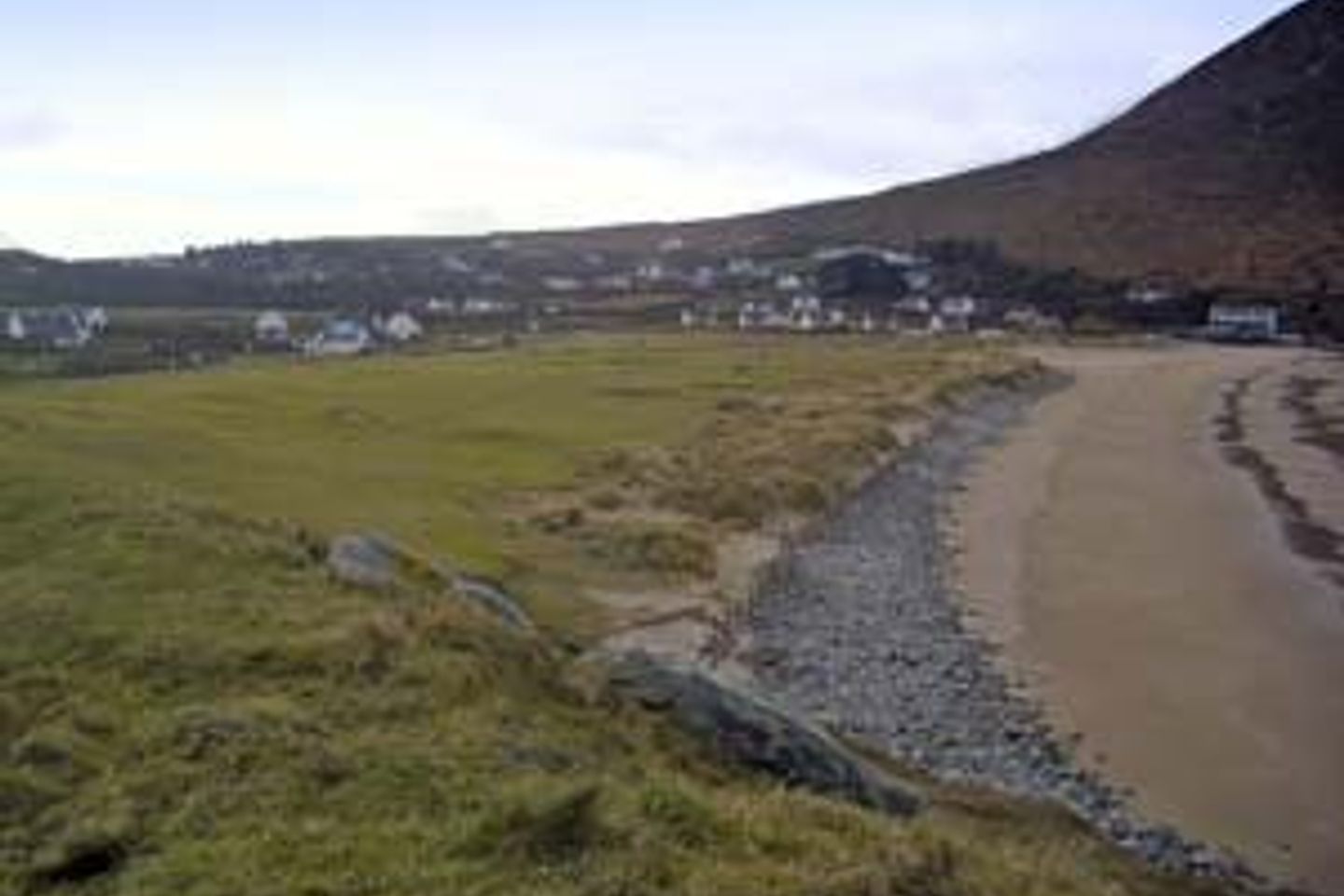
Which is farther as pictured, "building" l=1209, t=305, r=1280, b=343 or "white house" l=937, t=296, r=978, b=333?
"white house" l=937, t=296, r=978, b=333

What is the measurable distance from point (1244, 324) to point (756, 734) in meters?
138

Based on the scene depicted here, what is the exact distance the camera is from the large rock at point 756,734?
18422 mm

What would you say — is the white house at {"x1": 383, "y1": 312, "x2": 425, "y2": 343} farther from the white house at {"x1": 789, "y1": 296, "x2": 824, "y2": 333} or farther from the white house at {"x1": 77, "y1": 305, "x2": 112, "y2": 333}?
the white house at {"x1": 789, "y1": 296, "x2": 824, "y2": 333}

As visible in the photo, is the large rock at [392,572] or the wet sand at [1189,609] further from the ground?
the large rock at [392,572]

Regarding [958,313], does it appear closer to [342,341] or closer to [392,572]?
[342,341]

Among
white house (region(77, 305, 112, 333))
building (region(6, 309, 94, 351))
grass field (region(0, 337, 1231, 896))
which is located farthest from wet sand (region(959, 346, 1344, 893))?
white house (region(77, 305, 112, 333))

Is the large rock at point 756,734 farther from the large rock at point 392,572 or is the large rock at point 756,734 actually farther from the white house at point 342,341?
the white house at point 342,341

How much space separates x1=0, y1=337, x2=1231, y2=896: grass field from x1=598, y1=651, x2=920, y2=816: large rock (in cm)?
36

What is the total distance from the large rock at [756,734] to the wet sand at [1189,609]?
5.43 m

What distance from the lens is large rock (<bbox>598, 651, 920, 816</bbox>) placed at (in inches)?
725

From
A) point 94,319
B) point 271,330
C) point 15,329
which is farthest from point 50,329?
point 271,330

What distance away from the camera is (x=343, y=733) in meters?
17.5

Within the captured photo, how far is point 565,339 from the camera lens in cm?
13288

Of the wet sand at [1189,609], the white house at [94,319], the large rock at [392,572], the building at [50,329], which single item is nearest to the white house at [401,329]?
the white house at [94,319]
